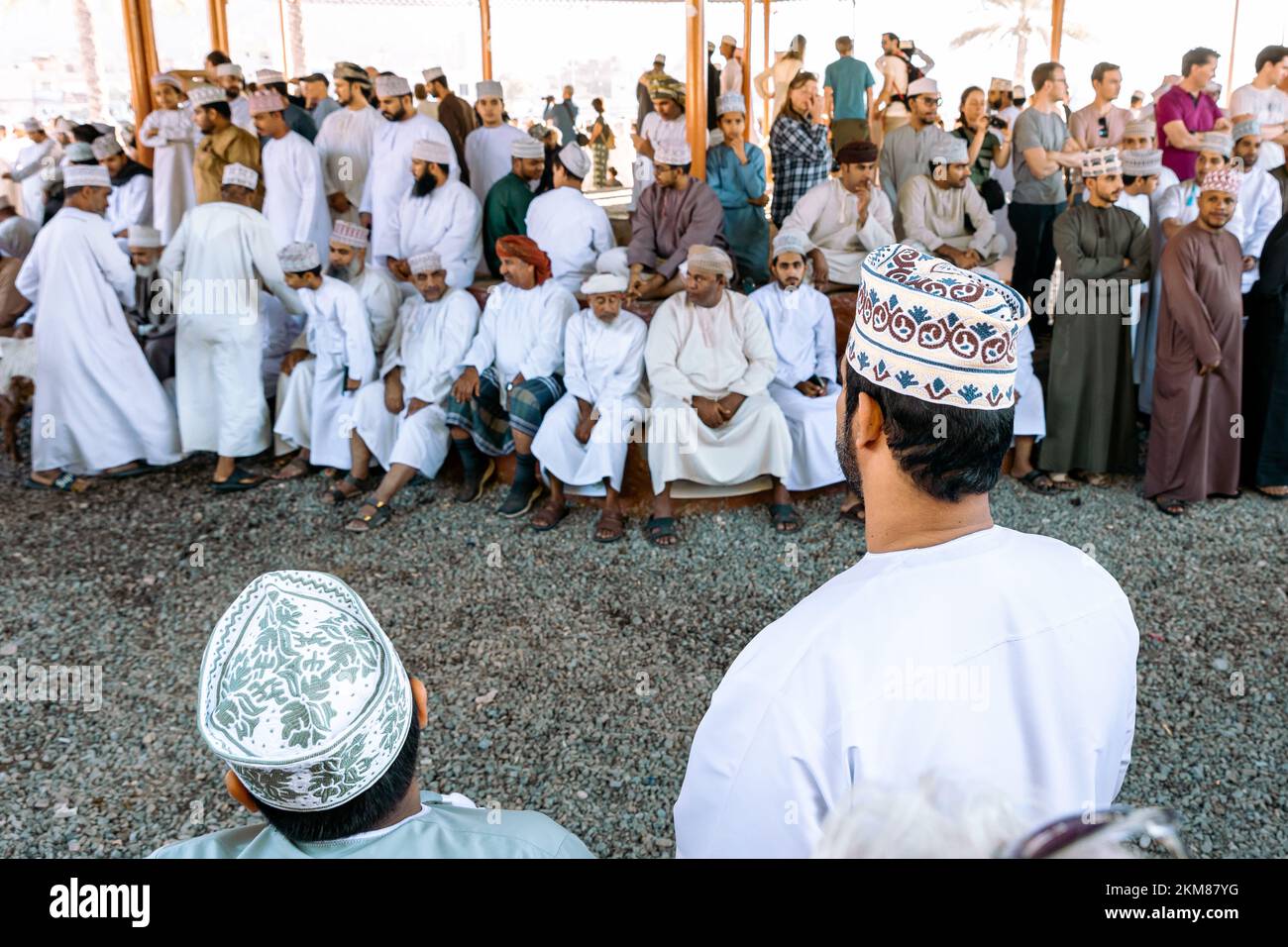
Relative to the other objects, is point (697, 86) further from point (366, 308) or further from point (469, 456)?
point (469, 456)

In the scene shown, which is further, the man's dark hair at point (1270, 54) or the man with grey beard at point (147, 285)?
the man's dark hair at point (1270, 54)

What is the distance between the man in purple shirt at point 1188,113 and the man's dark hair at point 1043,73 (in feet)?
2.25

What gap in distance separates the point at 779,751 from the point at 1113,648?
441 mm

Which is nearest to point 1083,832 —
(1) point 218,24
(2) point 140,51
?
(2) point 140,51

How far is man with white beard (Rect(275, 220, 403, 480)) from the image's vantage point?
5652 millimetres

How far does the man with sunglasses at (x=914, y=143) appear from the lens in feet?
21.4

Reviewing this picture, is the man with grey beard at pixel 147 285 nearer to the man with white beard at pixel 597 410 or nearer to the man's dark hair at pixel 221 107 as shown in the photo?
the man's dark hair at pixel 221 107

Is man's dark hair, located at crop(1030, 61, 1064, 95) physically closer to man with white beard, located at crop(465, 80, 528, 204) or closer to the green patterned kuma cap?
man with white beard, located at crop(465, 80, 528, 204)

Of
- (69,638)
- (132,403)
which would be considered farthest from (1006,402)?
(132,403)

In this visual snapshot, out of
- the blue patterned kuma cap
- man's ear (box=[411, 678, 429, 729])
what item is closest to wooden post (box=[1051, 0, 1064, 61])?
the blue patterned kuma cap

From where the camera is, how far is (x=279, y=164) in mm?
6469

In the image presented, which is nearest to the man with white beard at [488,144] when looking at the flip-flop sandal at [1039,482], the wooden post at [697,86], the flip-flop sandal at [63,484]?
the wooden post at [697,86]

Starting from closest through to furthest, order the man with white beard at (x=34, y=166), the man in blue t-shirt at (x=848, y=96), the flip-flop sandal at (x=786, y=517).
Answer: the flip-flop sandal at (x=786, y=517)
the man with white beard at (x=34, y=166)
the man in blue t-shirt at (x=848, y=96)

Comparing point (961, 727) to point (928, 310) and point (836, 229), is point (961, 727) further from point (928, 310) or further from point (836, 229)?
point (836, 229)
